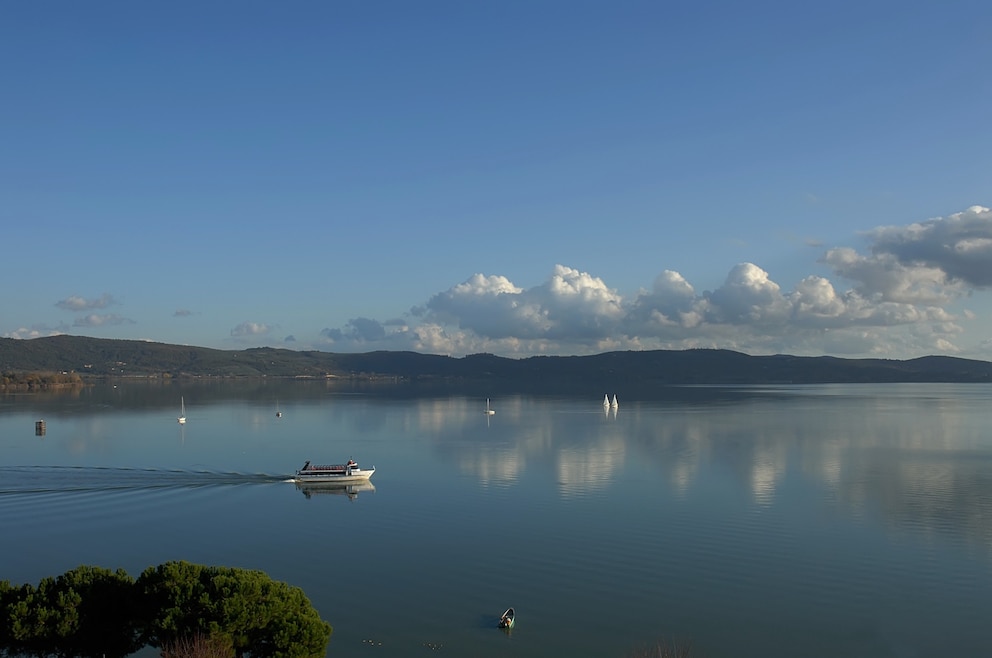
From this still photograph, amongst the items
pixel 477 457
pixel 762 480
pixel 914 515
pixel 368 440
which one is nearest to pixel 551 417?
pixel 368 440

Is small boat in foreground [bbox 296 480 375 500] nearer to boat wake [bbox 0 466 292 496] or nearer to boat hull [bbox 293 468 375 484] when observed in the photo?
boat hull [bbox 293 468 375 484]

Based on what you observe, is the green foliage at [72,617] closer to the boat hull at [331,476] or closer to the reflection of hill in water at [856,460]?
the reflection of hill in water at [856,460]

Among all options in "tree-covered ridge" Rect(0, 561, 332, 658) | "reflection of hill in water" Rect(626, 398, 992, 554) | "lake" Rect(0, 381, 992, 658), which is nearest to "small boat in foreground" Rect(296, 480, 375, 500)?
"lake" Rect(0, 381, 992, 658)

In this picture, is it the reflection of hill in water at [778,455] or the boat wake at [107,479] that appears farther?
the boat wake at [107,479]

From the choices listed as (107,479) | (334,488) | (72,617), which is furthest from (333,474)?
(72,617)

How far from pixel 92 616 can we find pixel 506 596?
1188 centimetres

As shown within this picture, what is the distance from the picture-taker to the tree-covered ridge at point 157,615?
587 inches

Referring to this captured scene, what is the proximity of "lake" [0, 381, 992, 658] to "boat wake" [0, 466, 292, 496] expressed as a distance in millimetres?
265

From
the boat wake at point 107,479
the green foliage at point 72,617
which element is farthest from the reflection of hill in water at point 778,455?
the green foliage at point 72,617

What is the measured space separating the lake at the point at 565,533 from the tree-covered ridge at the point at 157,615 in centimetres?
415

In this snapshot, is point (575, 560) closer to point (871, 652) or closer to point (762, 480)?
point (871, 652)

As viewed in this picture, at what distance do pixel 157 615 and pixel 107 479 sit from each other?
34.2 metres

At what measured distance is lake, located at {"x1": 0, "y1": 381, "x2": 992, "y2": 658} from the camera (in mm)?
21266

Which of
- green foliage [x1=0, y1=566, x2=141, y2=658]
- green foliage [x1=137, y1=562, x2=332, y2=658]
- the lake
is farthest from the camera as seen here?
the lake
